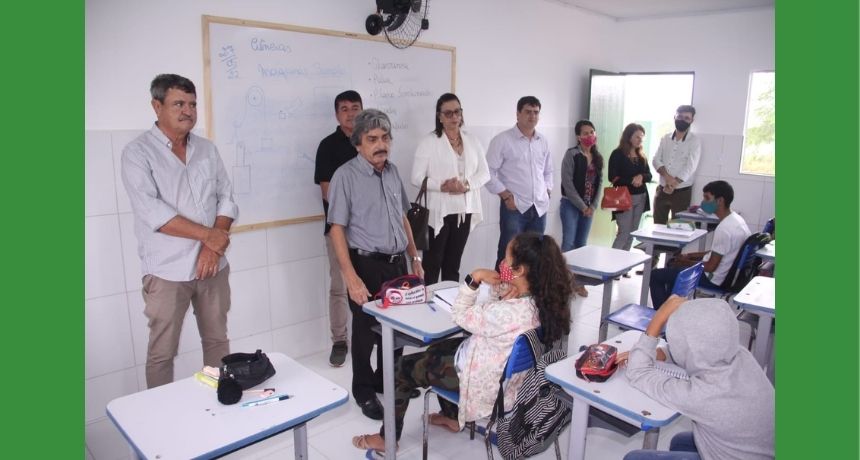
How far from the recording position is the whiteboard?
3287 millimetres

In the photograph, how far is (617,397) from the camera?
5.90ft

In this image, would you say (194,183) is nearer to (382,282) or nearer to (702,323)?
(382,282)

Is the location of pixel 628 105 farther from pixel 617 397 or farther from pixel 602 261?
pixel 617 397

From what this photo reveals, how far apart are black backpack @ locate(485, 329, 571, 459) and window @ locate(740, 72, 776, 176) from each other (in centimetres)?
522

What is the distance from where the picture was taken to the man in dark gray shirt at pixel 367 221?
2.73 metres

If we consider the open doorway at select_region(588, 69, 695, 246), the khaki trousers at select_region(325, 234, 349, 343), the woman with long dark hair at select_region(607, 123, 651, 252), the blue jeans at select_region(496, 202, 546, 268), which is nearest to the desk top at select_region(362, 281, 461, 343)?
the khaki trousers at select_region(325, 234, 349, 343)

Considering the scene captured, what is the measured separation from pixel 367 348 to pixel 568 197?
9.75ft

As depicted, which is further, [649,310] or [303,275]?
[303,275]

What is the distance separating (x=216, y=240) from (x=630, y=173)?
13.5ft

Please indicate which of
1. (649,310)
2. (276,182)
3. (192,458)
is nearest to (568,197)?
(649,310)

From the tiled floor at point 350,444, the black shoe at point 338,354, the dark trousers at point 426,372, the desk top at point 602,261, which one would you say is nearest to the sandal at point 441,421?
the tiled floor at point 350,444

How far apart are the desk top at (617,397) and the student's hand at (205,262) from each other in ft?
5.06

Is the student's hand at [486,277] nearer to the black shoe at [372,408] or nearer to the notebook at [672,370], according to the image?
the notebook at [672,370]

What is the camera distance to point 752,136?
6.30m
